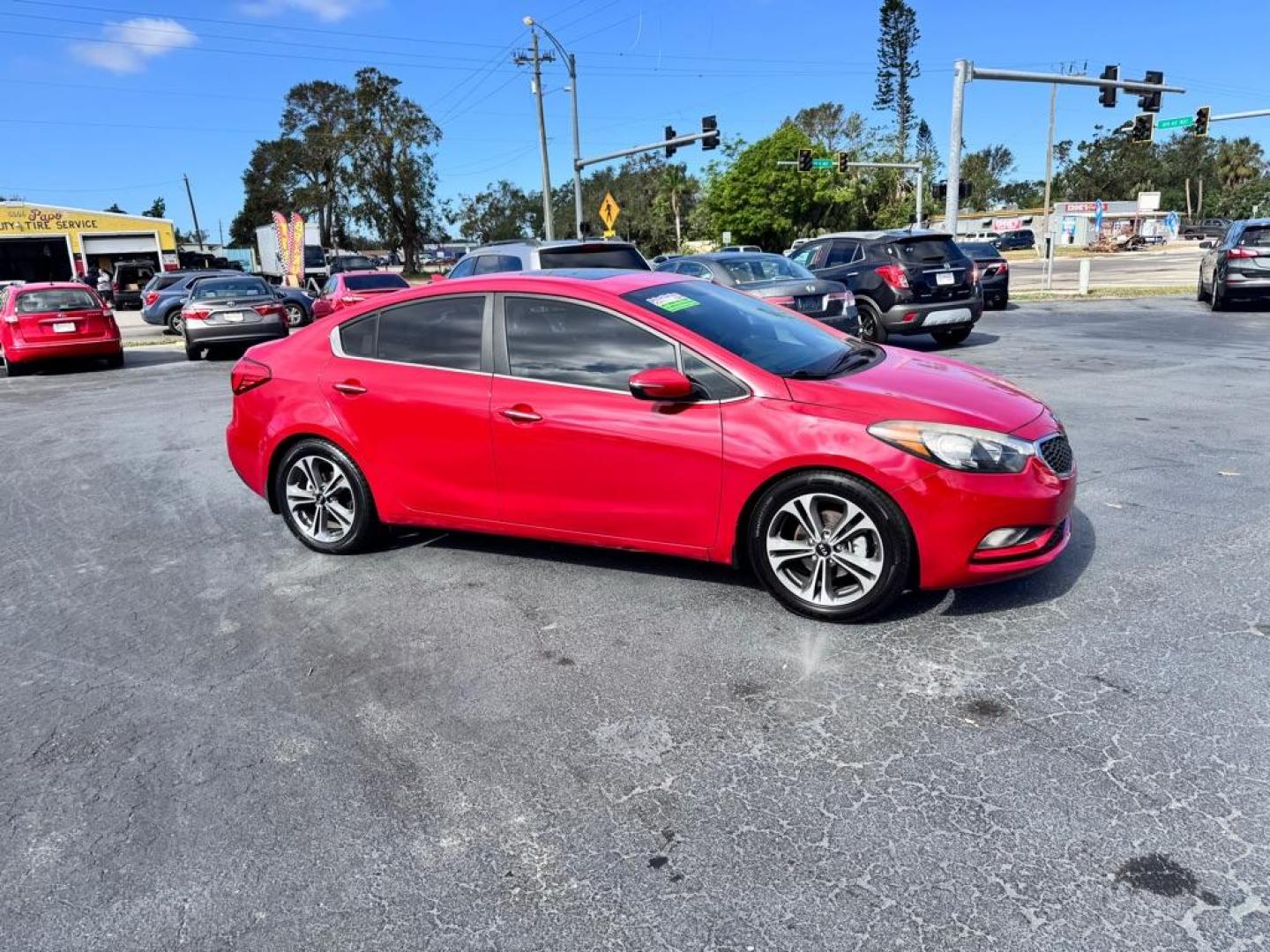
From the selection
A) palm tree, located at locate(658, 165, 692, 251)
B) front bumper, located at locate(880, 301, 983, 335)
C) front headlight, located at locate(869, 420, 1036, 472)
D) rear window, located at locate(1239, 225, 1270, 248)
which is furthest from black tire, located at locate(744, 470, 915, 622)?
palm tree, located at locate(658, 165, 692, 251)

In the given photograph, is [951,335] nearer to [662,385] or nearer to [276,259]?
[662,385]

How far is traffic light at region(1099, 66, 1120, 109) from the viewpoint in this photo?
24625 millimetres

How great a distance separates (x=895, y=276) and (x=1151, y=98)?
62.4ft

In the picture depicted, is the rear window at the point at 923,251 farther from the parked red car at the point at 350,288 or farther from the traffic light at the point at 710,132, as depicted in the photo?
the traffic light at the point at 710,132

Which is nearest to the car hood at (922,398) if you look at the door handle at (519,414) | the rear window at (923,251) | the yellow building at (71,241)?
the door handle at (519,414)

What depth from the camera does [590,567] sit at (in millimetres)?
4867

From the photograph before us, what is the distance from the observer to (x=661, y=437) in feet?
13.6

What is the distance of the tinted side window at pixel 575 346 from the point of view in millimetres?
4324

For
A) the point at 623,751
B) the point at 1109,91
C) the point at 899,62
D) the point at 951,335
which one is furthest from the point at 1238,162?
the point at 623,751

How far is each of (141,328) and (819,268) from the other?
22321 mm

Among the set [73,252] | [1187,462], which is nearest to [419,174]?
[73,252]

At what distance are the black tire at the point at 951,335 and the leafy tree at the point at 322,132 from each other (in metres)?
60.2

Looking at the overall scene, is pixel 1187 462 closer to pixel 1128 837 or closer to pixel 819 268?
pixel 1128 837

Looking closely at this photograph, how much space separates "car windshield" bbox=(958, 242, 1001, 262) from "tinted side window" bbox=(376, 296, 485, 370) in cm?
1825
